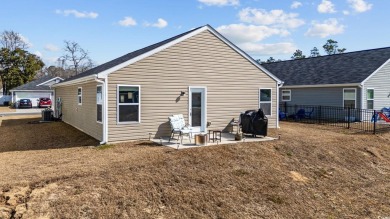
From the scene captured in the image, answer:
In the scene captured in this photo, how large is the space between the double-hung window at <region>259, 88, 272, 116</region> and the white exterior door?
10.5ft

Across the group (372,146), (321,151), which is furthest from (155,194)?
(372,146)

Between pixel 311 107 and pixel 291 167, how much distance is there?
12.6m

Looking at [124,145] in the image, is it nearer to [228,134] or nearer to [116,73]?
[116,73]

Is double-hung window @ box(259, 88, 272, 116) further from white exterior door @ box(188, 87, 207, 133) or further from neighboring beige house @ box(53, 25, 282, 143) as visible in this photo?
white exterior door @ box(188, 87, 207, 133)

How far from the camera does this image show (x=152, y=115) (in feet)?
38.3

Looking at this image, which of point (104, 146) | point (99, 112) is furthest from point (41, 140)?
point (104, 146)


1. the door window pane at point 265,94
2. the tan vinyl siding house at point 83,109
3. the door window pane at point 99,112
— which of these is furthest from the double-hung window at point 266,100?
the tan vinyl siding house at point 83,109

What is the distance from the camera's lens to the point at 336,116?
1983cm

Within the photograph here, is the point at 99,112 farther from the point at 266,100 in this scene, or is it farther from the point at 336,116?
the point at 336,116

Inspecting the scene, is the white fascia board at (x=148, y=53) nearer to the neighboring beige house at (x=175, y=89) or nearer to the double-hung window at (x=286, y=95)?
the neighboring beige house at (x=175, y=89)

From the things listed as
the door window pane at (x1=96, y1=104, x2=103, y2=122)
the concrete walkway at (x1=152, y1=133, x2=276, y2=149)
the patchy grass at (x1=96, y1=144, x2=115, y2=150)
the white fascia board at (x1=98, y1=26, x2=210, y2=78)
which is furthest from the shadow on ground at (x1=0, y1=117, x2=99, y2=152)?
the white fascia board at (x1=98, y1=26, x2=210, y2=78)

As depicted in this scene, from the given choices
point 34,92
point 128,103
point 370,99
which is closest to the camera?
point 128,103

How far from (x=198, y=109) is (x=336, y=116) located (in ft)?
37.9

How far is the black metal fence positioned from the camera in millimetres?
17017
